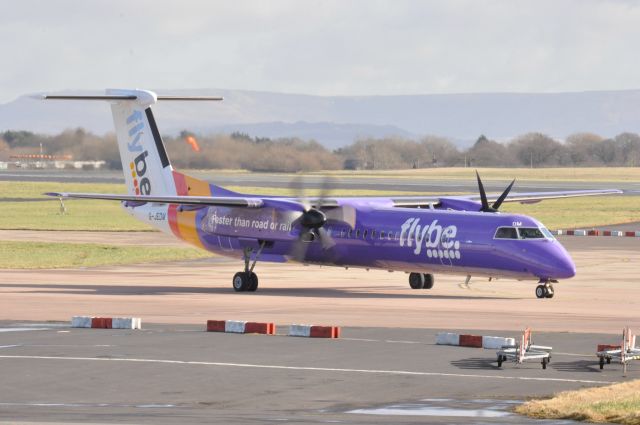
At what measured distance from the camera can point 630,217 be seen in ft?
257

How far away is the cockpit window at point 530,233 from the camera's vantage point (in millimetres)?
33938

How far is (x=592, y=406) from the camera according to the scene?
1694cm

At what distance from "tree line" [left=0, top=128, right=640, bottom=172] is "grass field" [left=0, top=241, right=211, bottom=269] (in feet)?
34.0

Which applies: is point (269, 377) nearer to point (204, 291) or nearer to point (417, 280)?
point (204, 291)

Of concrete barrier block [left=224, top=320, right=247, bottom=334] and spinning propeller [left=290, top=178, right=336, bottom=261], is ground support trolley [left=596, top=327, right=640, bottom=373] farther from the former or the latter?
spinning propeller [left=290, top=178, right=336, bottom=261]

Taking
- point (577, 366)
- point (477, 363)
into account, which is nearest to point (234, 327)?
point (477, 363)

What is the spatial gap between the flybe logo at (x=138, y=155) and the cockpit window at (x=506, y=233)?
13251mm

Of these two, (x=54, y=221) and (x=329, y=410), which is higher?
(x=54, y=221)

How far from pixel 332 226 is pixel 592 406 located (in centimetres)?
2119

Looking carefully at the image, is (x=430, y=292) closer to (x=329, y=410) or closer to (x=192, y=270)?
(x=192, y=270)

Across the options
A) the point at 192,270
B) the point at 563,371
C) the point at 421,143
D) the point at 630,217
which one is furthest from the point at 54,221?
the point at 421,143

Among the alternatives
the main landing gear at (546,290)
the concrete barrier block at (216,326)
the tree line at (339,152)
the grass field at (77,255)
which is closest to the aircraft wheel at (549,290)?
the main landing gear at (546,290)

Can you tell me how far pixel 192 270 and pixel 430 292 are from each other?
1139cm

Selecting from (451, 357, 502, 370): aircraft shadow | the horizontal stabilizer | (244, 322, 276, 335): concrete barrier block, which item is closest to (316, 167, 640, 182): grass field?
the horizontal stabilizer
